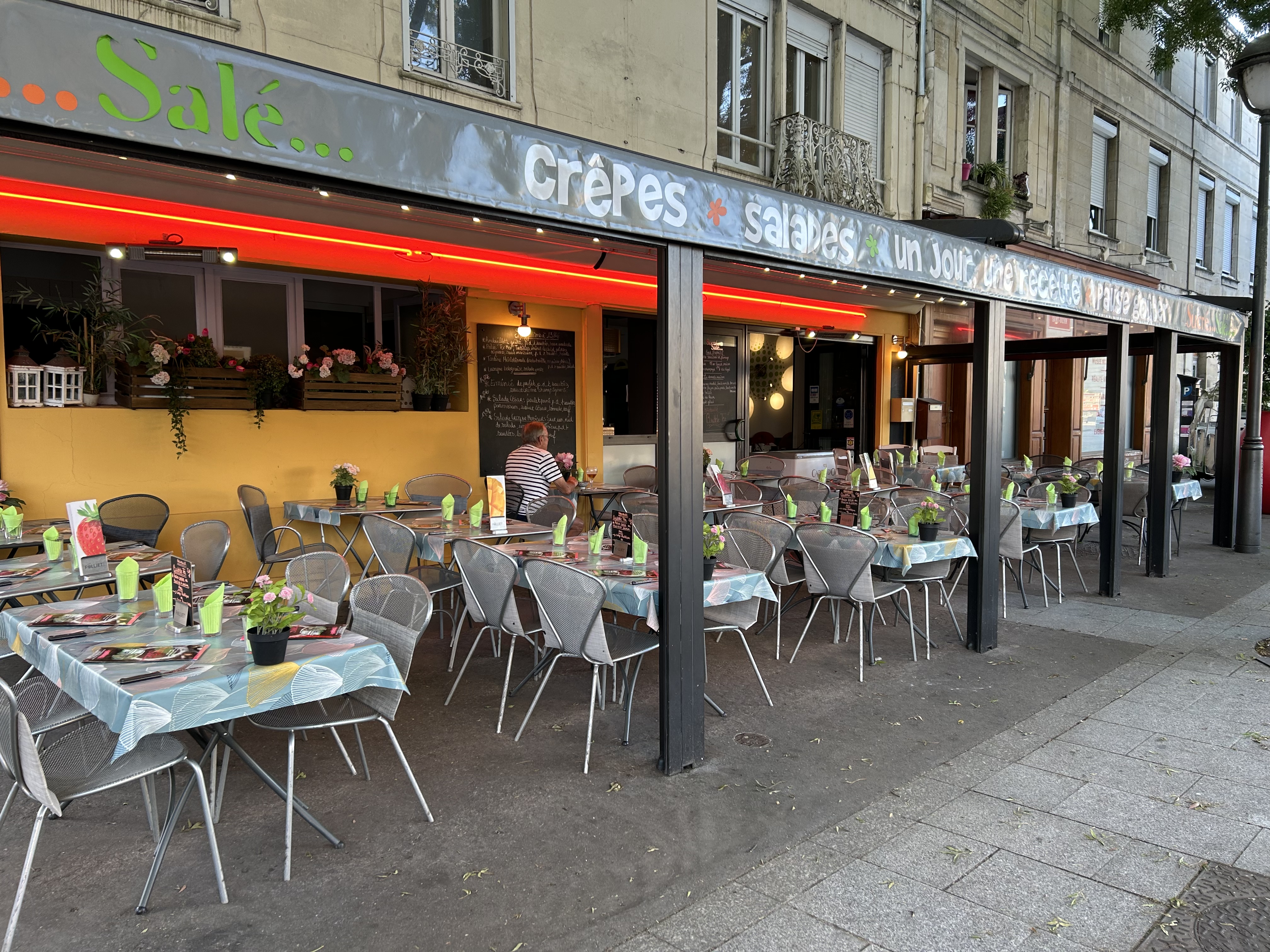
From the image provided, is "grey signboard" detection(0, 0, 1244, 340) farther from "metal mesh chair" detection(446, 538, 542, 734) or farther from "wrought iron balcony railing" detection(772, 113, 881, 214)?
"wrought iron balcony railing" detection(772, 113, 881, 214)

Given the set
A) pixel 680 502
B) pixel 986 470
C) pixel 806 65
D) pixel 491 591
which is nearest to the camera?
pixel 680 502

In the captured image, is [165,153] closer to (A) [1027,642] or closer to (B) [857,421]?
(A) [1027,642]

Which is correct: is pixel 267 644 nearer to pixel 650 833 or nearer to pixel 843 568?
pixel 650 833

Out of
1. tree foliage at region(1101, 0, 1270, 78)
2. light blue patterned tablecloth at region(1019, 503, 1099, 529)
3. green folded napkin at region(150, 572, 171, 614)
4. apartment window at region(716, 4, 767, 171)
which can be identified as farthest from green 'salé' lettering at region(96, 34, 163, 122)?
tree foliage at region(1101, 0, 1270, 78)

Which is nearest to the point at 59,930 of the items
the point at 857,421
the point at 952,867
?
the point at 952,867

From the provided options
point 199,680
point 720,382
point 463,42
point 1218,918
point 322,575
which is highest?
point 463,42

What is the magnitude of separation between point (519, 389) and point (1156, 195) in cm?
1575

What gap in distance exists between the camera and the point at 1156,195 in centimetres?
1791

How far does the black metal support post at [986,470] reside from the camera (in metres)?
5.59

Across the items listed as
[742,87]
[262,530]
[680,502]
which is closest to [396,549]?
[262,530]

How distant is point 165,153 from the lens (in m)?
2.34

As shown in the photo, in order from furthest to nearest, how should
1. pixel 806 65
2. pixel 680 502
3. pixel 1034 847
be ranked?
pixel 806 65 → pixel 680 502 → pixel 1034 847

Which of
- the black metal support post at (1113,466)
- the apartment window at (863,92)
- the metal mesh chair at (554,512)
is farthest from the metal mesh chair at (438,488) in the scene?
the apartment window at (863,92)

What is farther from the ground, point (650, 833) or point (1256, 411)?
point (1256, 411)
